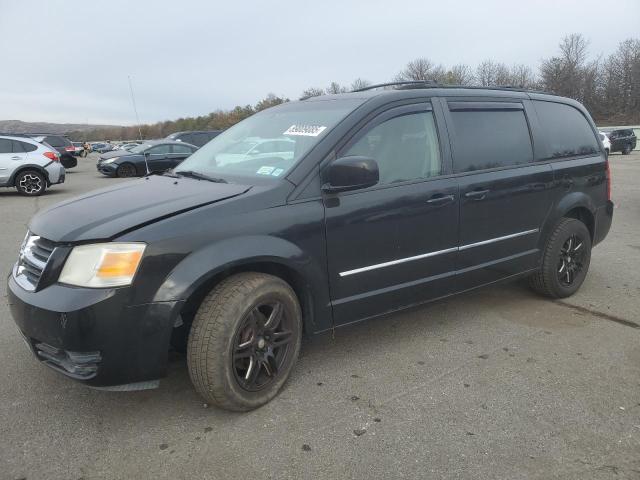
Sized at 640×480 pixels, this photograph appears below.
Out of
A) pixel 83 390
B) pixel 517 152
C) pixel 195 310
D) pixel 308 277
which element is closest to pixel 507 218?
pixel 517 152

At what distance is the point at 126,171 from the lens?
18359 millimetres

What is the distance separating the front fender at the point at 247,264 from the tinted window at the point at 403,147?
0.75 meters

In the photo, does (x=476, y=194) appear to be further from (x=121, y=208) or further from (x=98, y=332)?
(x=98, y=332)

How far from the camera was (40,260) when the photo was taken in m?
2.60

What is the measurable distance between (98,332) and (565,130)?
4.15m

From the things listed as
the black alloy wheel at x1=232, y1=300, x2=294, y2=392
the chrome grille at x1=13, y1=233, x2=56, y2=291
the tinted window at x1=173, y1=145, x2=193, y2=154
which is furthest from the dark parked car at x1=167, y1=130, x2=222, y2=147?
the black alloy wheel at x1=232, y1=300, x2=294, y2=392

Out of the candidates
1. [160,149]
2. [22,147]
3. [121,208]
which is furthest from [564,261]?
[160,149]

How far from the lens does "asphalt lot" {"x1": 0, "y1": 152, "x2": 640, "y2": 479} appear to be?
7.63ft

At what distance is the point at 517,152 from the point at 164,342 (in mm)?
3077

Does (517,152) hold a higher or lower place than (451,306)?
higher

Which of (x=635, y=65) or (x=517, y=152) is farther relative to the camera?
(x=635, y=65)

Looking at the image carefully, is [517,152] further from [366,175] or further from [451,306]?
[366,175]

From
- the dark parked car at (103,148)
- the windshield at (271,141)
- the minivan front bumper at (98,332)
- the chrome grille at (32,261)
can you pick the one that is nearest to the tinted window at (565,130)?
the windshield at (271,141)

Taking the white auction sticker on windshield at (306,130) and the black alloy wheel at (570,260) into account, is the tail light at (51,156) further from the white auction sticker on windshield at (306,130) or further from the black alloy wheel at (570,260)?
the black alloy wheel at (570,260)
